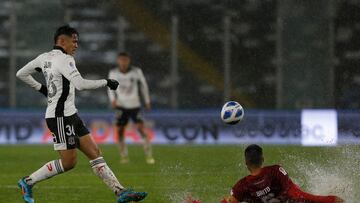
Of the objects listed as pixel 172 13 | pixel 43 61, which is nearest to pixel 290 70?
pixel 172 13

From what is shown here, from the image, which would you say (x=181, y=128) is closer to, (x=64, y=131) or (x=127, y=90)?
(x=127, y=90)

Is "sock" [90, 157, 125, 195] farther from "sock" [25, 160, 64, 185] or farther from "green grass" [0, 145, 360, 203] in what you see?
"green grass" [0, 145, 360, 203]

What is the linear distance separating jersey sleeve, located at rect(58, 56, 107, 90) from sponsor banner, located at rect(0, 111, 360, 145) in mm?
14903

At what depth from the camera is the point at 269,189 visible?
9336mm

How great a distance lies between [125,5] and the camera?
94.9 feet

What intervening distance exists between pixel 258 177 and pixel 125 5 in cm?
2016

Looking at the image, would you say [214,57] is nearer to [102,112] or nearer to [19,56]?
[102,112]

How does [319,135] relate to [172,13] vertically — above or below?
below

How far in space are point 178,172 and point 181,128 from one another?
31.0 feet

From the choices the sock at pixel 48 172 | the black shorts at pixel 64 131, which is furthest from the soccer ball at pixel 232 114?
the sock at pixel 48 172

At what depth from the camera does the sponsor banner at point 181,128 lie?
25.8 metres

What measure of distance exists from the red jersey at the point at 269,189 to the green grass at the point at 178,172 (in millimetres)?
1295

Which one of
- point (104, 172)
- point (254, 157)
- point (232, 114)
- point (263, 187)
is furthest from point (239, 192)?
point (104, 172)

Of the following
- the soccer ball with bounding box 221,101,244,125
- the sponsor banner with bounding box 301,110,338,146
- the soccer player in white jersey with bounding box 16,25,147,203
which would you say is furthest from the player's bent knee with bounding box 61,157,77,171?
the sponsor banner with bounding box 301,110,338,146
